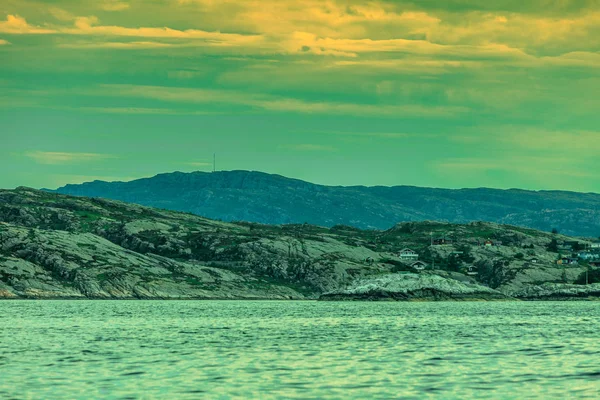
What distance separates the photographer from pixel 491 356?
246 ft

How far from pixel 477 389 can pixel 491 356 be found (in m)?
23.2

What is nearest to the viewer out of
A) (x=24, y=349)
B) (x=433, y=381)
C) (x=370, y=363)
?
(x=433, y=381)

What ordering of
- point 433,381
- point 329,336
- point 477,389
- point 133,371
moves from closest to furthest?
point 477,389 < point 433,381 < point 133,371 < point 329,336

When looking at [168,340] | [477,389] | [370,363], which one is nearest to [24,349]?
[168,340]

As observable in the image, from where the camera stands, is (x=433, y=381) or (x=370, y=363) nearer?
(x=433, y=381)

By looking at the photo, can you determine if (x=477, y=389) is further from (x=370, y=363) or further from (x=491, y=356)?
(x=491, y=356)

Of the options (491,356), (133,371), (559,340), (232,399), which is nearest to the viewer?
(232,399)

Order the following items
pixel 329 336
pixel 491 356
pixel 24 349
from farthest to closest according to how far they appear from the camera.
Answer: pixel 329 336
pixel 24 349
pixel 491 356

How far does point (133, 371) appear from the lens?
6378 cm

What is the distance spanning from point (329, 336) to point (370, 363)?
113 ft

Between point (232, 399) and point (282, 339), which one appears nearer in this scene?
point (232, 399)

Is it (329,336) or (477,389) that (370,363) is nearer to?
(477,389)

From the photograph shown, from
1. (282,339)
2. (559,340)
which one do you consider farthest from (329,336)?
(559,340)

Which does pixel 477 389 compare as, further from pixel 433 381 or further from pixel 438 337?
pixel 438 337
